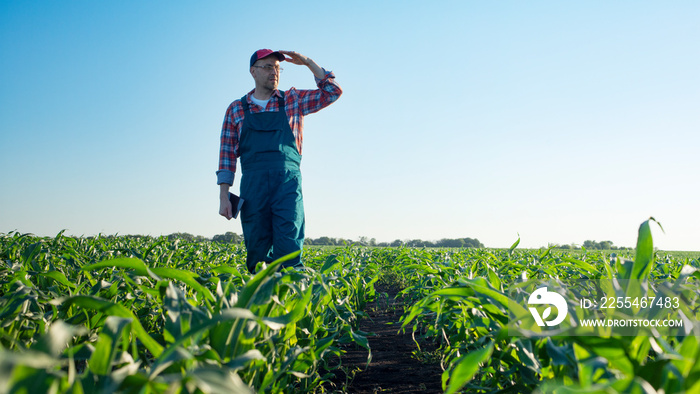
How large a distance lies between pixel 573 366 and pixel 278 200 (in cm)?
301

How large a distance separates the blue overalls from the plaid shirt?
11 centimetres

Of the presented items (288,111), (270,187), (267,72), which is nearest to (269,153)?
(270,187)

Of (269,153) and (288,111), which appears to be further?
(288,111)

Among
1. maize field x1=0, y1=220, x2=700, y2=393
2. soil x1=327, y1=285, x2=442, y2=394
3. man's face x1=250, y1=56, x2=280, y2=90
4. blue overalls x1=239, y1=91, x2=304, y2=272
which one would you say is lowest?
soil x1=327, y1=285, x2=442, y2=394

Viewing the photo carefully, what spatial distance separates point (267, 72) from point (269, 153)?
82cm

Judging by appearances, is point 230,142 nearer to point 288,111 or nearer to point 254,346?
point 288,111

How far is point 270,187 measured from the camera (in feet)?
12.5

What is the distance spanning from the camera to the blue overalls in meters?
3.75

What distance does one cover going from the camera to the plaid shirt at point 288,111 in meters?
4.14

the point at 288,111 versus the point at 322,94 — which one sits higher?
the point at 322,94

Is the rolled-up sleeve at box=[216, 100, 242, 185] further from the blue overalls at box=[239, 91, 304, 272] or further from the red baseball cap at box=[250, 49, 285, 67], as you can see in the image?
the red baseball cap at box=[250, 49, 285, 67]

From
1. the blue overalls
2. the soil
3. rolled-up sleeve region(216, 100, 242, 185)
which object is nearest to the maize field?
the soil

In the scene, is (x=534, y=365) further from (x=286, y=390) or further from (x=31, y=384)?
(x=31, y=384)

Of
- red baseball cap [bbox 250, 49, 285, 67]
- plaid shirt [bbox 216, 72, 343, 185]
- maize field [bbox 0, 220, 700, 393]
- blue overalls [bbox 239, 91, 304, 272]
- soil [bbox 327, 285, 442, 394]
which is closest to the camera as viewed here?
maize field [bbox 0, 220, 700, 393]
